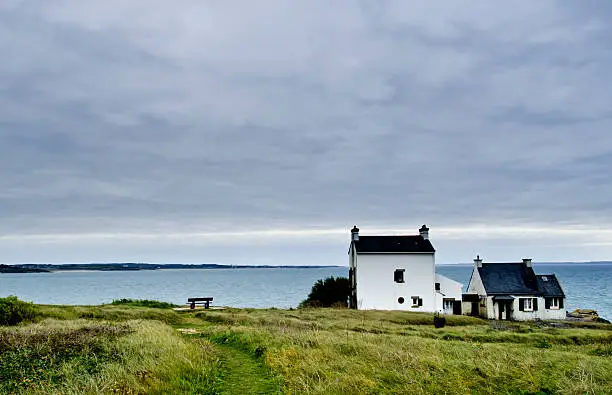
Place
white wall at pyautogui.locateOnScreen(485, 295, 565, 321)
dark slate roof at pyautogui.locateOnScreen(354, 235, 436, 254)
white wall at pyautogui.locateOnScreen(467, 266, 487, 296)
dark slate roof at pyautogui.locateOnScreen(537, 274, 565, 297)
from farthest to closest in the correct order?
1. white wall at pyautogui.locateOnScreen(467, 266, 487, 296)
2. dark slate roof at pyautogui.locateOnScreen(537, 274, 565, 297)
3. white wall at pyautogui.locateOnScreen(485, 295, 565, 321)
4. dark slate roof at pyautogui.locateOnScreen(354, 235, 436, 254)

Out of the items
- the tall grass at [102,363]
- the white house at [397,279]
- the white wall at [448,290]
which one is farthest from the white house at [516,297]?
the tall grass at [102,363]

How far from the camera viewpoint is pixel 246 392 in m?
11.7

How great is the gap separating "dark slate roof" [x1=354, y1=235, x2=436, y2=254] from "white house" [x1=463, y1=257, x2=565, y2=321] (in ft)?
28.5

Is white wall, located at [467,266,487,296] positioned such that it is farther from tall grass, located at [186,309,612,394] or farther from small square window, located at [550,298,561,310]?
tall grass, located at [186,309,612,394]

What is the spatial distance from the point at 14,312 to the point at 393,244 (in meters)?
38.3

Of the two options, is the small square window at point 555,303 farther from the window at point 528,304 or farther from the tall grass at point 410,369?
the tall grass at point 410,369

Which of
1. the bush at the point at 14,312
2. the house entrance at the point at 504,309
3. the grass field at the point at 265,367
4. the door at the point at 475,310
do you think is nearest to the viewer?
the grass field at the point at 265,367

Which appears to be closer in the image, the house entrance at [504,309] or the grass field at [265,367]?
the grass field at [265,367]

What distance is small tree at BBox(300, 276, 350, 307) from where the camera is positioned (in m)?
58.2

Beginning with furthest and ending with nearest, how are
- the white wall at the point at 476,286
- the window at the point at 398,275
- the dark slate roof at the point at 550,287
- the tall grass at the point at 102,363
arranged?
the white wall at the point at 476,286 → the dark slate roof at the point at 550,287 → the window at the point at 398,275 → the tall grass at the point at 102,363

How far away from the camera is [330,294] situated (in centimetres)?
5897

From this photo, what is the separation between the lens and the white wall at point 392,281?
54.2 metres

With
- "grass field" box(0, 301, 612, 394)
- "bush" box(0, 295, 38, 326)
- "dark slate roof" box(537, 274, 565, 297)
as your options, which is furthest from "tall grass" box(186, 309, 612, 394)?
"dark slate roof" box(537, 274, 565, 297)

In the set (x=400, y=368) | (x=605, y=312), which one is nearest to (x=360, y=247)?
(x=400, y=368)
